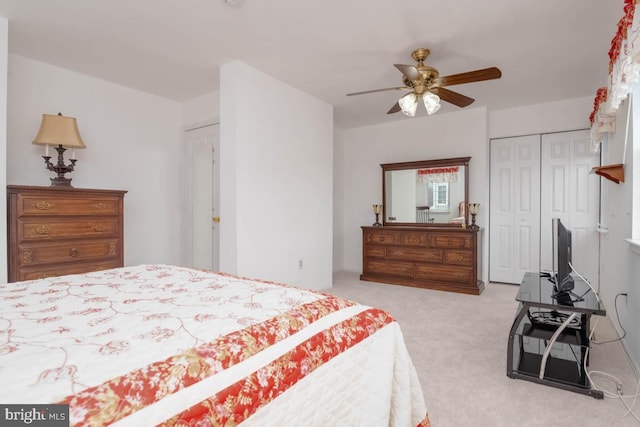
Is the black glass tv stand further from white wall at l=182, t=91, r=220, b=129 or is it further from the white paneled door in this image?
white wall at l=182, t=91, r=220, b=129

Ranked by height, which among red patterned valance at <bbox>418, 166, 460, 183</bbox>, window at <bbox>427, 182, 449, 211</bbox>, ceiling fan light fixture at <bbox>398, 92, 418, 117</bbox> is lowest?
window at <bbox>427, 182, 449, 211</bbox>

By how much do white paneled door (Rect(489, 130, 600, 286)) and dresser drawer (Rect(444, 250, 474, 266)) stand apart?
85cm

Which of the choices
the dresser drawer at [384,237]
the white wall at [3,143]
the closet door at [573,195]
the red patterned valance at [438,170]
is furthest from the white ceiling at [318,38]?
the dresser drawer at [384,237]

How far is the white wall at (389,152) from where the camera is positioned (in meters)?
4.64

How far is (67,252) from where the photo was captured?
282 cm

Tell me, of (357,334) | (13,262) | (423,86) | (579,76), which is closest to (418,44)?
(423,86)

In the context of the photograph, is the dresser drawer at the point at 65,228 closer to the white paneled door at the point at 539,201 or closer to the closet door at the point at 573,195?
the white paneled door at the point at 539,201

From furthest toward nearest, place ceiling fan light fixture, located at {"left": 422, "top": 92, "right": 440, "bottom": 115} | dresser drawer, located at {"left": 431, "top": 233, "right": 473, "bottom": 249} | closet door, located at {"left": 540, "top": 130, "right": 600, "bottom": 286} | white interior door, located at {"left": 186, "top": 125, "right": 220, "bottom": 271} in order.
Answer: dresser drawer, located at {"left": 431, "top": 233, "right": 473, "bottom": 249} → closet door, located at {"left": 540, "top": 130, "right": 600, "bottom": 286} → white interior door, located at {"left": 186, "top": 125, "right": 220, "bottom": 271} → ceiling fan light fixture, located at {"left": 422, "top": 92, "right": 440, "bottom": 115}

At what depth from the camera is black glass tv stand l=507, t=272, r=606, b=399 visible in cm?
194

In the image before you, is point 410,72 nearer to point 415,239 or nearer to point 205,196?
point 415,239

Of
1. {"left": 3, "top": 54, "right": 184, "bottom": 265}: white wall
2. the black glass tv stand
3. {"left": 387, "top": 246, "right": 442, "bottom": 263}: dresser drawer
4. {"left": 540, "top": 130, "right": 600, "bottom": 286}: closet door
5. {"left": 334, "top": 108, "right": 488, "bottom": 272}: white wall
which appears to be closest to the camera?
the black glass tv stand

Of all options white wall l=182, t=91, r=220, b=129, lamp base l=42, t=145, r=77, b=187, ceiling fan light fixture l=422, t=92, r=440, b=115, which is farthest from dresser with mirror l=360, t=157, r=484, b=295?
lamp base l=42, t=145, r=77, b=187

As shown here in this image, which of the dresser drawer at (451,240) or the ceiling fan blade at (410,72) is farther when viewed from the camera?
the dresser drawer at (451,240)

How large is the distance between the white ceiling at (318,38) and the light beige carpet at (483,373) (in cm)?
240
